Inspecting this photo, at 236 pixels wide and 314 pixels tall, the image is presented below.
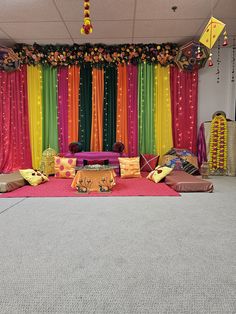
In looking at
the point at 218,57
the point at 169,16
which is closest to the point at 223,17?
the point at 169,16

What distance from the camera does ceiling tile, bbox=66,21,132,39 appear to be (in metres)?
4.08

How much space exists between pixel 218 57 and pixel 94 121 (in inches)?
118

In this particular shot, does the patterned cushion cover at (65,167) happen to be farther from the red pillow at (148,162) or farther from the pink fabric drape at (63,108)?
the red pillow at (148,162)

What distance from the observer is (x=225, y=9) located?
144 inches

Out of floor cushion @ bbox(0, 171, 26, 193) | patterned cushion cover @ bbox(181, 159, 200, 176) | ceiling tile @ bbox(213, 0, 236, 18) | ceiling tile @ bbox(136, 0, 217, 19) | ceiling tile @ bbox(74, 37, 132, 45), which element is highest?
ceiling tile @ bbox(74, 37, 132, 45)

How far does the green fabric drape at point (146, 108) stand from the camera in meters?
5.23

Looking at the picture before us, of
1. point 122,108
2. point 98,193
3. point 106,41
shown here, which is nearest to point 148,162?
point 122,108

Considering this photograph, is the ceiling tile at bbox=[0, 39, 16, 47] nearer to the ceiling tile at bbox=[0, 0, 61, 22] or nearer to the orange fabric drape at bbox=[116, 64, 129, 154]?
the ceiling tile at bbox=[0, 0, 61, 22]

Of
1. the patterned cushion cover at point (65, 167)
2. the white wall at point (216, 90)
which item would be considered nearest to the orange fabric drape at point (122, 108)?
the patterned cushion cover at point (65, 167)

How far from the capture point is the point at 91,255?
67.6 inches

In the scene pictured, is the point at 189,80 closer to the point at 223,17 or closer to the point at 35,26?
the point at 223,17

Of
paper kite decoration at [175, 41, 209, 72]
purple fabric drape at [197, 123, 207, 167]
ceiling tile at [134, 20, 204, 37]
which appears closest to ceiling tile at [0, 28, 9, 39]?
ceiling tile at [134, 20, 204, 37]

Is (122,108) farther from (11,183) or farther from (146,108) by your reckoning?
A: (11,183)

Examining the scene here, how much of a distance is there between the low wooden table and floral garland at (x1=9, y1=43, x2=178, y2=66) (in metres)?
2.67
